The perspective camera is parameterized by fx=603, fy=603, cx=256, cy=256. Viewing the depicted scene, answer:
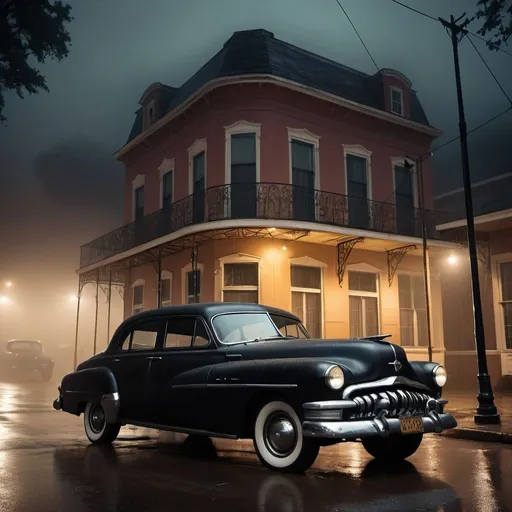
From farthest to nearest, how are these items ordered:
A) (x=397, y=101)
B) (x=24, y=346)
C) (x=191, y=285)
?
(x=24, y=346) → (x=397, y=101) → (x=191, y=285)

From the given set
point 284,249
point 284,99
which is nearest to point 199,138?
point 284,99

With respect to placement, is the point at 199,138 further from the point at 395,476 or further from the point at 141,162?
the point at 395,476

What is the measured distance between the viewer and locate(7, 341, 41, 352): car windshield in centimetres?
2792

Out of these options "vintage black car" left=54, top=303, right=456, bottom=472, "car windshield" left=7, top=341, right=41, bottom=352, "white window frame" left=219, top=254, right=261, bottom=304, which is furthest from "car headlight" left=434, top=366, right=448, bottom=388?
"car windshield" left=7, top=341, right=41, bottom=352

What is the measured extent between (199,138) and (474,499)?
14.2m

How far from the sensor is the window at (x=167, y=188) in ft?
62.9

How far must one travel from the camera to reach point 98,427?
794 centimetres

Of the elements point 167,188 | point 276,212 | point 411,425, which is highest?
point 167,188

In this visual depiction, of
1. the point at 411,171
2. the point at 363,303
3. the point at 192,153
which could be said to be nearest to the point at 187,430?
the point at 363,303

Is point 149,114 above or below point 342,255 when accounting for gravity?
above

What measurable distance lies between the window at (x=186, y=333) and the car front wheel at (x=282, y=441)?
1.25 meters

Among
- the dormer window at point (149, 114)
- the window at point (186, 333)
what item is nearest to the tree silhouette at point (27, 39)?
the dormer window at point (149, 114)

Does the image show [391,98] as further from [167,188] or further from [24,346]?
[24,346]

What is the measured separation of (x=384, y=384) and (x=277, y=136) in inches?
458
